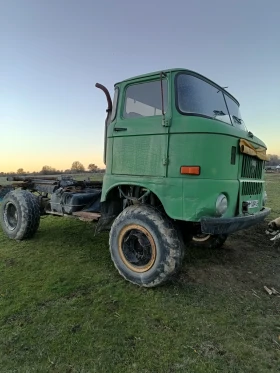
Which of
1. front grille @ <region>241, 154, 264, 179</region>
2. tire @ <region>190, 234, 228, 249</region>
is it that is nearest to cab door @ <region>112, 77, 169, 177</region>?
front grille @ <region>241, 154, 264, 179</region>

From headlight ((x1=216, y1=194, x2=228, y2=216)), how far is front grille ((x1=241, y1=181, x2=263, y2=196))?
519 millimetres

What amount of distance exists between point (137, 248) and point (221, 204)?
4.58 feet

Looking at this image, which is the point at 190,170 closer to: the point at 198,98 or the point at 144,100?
the point at 198,98

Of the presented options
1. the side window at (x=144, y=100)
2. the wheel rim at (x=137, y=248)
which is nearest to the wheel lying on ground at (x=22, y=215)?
the wheel rim at (x=137, y=248)

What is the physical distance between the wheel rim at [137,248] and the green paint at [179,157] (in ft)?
1.74

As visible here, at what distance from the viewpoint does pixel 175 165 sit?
137 inches

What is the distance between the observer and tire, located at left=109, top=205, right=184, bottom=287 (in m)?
3.44

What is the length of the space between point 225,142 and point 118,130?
5.26ft

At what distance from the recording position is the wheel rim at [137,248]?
11.9ft

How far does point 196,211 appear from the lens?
3275 millimetres

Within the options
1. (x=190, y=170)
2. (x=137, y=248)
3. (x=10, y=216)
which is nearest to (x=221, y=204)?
(x=190, y=170)

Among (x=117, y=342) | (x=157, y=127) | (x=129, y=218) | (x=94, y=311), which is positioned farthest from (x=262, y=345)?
(x=157, y=127)

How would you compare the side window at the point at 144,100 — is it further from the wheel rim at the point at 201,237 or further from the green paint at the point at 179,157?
the wheel rim at the point at 201,237

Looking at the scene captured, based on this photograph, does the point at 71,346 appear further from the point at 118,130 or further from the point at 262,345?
the point at 118,130
